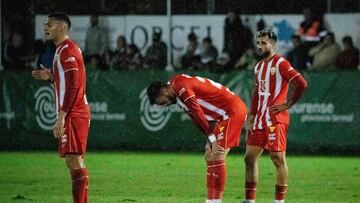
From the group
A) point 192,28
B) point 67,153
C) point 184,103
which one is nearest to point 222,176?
point 184,103

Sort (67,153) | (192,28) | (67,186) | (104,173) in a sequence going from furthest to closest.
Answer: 1. (192,28)
2. (104,173)
3. (67,186)
4. (67,153)

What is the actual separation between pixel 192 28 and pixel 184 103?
13.1 metres

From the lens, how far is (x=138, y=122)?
2277cm

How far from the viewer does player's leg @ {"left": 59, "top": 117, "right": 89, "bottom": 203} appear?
466 inches

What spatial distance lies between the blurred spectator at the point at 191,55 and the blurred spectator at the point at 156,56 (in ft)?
1.52

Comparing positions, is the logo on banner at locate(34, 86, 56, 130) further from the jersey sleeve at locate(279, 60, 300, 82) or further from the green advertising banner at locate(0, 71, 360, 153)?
the jersey sleeve at locate(279, 60, 300, 82)

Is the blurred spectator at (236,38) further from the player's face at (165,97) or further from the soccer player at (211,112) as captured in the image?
the player's face at (165,97)

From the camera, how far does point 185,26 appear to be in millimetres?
24891

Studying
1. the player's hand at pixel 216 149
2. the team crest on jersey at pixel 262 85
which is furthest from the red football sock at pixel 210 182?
the team crest on jersey at pixel 262 85

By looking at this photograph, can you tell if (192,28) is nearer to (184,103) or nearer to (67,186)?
(67,186)

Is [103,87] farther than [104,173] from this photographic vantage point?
Yes

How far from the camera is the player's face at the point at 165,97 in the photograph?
39.1 ft

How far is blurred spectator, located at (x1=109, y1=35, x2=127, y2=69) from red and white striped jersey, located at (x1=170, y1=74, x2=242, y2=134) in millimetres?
11482

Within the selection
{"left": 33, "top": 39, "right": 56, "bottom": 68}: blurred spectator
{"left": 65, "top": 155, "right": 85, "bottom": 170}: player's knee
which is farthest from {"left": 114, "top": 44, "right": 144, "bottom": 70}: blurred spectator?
{"left": 65, "top": 155, "right": 85, "bottom": 170}: player's knee
